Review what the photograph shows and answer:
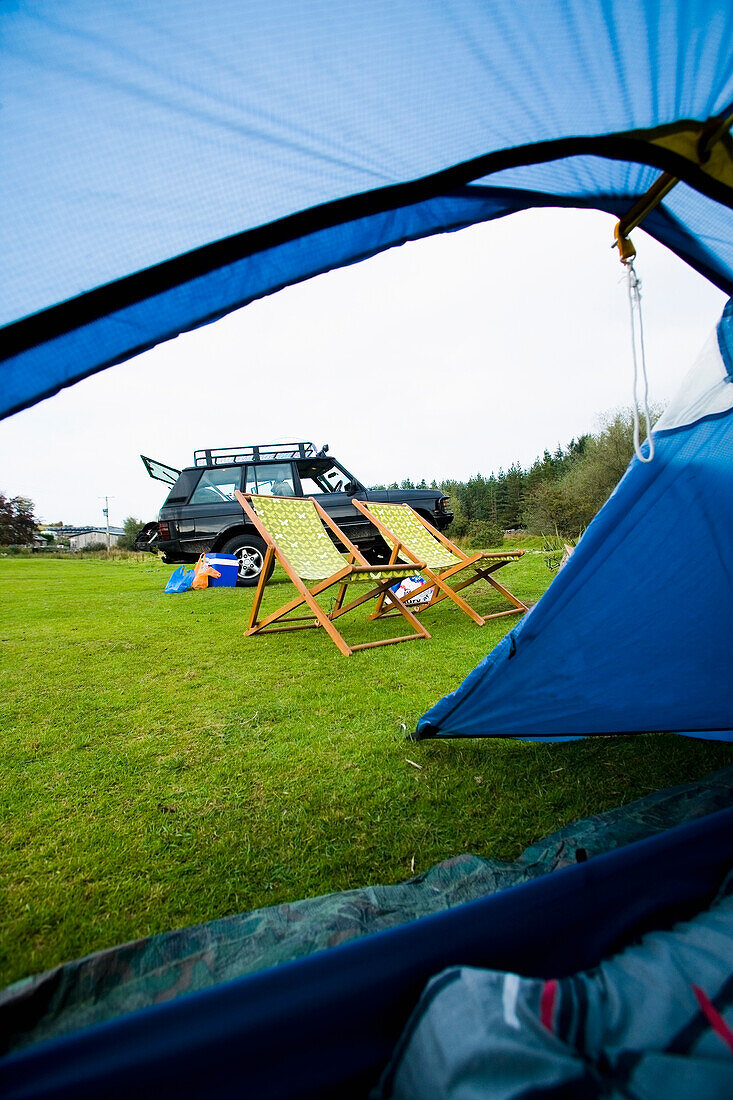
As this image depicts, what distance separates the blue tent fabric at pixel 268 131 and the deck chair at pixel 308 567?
238 cm

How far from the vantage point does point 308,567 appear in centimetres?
356

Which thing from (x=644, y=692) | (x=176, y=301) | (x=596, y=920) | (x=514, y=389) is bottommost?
(x=596, y=920)

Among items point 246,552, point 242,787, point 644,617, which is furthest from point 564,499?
point 242,787

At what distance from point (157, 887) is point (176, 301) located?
1266 mm

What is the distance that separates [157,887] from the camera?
1144 millimetres

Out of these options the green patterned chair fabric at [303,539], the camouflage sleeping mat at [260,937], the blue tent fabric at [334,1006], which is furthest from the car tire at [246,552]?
the blue tent fabric at [334,1006]

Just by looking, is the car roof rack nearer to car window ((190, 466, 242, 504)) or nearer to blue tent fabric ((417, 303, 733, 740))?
car window ((190, 466, 242, 504))

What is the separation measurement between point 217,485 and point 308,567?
3965mm

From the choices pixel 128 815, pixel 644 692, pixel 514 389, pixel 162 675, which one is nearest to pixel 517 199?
pixel 644 692

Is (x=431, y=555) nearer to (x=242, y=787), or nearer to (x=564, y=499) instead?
(x=242, y=787)

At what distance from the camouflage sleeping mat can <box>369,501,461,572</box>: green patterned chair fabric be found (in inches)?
108

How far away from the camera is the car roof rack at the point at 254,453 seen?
25.1 feet

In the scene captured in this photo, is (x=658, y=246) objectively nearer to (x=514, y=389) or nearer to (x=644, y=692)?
(x=644, y=692)

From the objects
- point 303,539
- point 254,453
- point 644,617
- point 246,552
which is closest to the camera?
point 644,617
